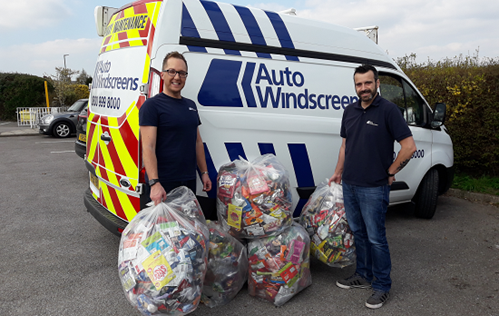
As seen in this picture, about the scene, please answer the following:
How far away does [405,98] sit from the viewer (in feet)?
14.1

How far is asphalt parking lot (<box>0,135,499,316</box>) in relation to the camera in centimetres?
275

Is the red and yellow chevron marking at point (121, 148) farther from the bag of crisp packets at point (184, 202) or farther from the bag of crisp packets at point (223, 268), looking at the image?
the bag of crisp packets at point (223, 268)

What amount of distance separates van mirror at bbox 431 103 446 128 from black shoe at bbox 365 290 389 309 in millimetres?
2356

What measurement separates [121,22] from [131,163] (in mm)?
1284

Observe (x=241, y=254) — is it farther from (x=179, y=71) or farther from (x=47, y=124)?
(x=47, y=124)

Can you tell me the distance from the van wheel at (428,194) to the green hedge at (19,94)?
22.9 metres

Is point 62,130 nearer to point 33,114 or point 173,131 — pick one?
point 33,114

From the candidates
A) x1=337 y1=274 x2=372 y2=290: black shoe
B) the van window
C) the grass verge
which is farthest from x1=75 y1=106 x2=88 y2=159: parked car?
the grass verge

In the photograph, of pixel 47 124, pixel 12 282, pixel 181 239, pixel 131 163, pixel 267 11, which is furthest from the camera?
pixel 47 124

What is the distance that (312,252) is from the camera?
3182 mm

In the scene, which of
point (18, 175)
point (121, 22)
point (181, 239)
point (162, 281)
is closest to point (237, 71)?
point (121, 22)

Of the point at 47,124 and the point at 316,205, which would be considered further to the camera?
the point at 47,124

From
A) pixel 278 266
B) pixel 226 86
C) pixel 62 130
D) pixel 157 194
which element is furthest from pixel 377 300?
pixel 62 130

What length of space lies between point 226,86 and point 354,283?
195cm
